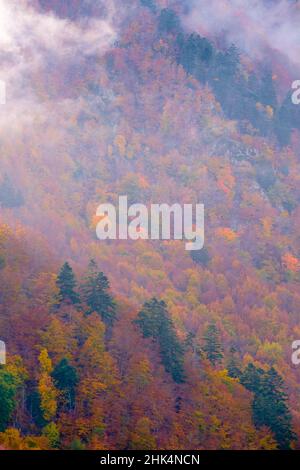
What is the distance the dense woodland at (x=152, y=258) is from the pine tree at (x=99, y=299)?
143 mm

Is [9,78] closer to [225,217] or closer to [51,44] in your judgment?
[51,44]

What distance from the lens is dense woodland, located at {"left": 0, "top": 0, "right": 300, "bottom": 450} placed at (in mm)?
66938

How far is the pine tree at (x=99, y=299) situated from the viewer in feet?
248

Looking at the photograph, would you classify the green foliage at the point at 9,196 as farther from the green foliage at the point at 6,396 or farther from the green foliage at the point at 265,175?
the green foliage at the point at 6,396

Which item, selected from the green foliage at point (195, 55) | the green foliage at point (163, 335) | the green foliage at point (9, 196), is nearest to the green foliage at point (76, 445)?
the green foliage at point (163, 335)

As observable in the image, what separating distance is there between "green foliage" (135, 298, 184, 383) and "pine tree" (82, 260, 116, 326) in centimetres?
Result: 280

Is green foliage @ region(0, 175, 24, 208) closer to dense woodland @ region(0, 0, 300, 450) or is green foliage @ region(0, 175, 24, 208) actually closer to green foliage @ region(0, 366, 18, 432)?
dense woodland @ region(0, 0, 300, 450)

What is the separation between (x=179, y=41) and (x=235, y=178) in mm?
37870

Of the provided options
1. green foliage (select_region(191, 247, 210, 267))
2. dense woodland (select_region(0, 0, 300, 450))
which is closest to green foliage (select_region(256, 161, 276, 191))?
dense woodland (select_region(0, 0, 300, 450))

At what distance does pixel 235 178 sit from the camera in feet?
492

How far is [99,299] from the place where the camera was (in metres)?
76.0

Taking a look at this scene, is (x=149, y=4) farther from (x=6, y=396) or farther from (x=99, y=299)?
(x=6, y=396)
